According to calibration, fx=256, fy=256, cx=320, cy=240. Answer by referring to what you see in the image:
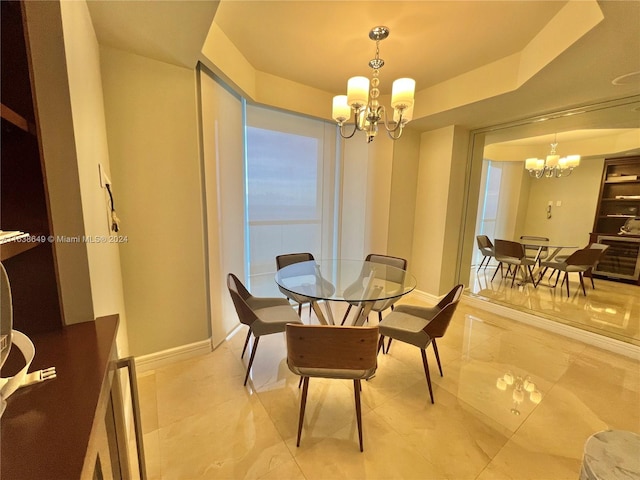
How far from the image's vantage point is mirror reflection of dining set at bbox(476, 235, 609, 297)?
308 cm

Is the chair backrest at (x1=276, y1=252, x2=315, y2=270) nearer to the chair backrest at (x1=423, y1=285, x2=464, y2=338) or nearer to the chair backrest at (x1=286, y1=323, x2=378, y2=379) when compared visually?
the chair backrest at (x1=286, y1=323, x2=378, y2=379)

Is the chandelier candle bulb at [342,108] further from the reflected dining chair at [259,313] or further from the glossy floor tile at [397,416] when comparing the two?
the glossy floor tile at [397,416]

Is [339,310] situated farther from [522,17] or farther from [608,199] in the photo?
[608,199]

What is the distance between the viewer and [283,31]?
6.43 ft

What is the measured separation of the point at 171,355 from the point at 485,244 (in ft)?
13.8

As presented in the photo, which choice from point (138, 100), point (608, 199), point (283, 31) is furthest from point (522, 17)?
A: point (138, 100)

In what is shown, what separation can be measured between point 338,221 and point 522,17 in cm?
253

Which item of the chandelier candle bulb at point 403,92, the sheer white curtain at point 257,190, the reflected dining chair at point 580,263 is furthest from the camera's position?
the reflected dining chair at point 580,263

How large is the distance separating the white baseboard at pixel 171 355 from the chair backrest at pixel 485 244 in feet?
12.6

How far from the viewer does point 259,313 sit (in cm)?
214

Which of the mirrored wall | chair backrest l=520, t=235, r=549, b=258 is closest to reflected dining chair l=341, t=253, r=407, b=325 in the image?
the mirrored wall

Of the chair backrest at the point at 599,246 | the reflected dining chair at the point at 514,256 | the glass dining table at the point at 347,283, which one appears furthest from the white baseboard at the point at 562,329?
the glass dining table at the point at 347,283

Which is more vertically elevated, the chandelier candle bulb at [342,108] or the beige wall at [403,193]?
the chandelier candle bulb at [342,108]

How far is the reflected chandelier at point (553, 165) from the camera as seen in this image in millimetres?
3082
